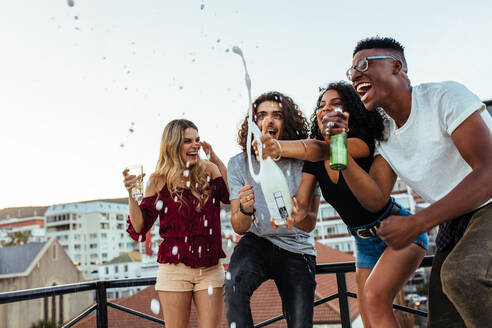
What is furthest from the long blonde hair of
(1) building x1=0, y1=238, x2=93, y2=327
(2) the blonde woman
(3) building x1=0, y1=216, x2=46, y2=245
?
(3) building x1=0, y1=216, x2=46, y2=245

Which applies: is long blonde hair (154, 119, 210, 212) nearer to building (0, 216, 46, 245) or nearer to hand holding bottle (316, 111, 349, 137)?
hand holding bottle (316, 111, 349, 137)

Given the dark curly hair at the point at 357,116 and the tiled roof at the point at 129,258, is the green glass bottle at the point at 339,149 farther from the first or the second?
the tiled roof at the point at 129,258

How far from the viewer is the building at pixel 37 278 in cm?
3331

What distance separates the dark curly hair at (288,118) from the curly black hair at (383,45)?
72 cm

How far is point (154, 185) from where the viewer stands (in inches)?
123

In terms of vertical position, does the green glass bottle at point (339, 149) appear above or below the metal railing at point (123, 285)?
→ above

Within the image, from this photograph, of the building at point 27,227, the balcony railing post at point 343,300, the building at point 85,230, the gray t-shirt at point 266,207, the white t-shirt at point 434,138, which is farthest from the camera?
the building at point 85,230

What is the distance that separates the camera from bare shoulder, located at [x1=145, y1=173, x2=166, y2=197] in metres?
3.10

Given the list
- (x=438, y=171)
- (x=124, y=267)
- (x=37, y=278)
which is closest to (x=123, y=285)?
(x=438, y=171)

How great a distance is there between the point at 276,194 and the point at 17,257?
49643 millimetres

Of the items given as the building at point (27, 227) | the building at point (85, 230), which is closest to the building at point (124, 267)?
the building at point (85, 230)

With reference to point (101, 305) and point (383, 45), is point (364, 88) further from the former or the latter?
point (101, 305)

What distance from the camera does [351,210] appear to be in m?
2.16

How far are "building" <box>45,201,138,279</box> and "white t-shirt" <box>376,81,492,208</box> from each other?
309 feet
